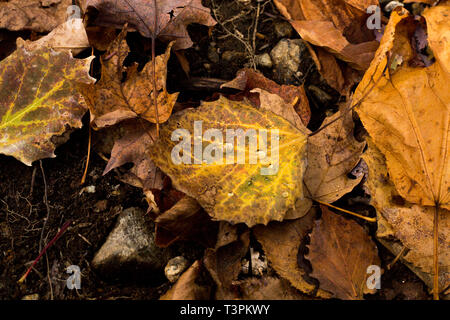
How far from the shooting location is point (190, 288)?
1347 mm

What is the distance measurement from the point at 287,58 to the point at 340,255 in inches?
31.4

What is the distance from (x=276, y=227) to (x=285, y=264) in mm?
126

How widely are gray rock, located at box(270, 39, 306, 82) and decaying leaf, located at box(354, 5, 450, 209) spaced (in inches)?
13.0

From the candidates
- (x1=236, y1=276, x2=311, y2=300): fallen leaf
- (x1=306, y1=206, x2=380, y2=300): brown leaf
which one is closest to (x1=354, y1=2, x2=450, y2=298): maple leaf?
(x1=306, y1=206, x2=380, y2=300): brown leaf

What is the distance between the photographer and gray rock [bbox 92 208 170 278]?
1407 millimetres

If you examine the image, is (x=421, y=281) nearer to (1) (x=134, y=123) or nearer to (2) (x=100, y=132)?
(1) (x=134, y=123)

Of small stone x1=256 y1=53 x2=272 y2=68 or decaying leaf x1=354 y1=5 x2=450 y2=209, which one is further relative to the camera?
small stone x1=256 y1=53 x2=272 y2=68

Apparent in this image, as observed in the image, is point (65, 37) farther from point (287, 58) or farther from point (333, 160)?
point (333, 160)

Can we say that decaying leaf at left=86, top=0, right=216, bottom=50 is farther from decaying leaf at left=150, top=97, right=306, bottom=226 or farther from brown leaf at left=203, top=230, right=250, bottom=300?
brown leaf at left=203, top=230, right=250, bottom=300

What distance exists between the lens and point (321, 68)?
163 centimetres

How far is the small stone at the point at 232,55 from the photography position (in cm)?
167

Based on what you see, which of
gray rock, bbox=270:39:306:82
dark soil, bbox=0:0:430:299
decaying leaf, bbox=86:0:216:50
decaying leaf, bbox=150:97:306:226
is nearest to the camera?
decaying leaf, bbox=150:97:306:226

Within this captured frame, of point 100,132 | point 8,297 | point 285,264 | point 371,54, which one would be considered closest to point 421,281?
point 285,264

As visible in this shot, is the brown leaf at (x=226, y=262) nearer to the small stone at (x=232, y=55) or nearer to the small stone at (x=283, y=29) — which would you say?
the small stone at (x=232, y=55)
